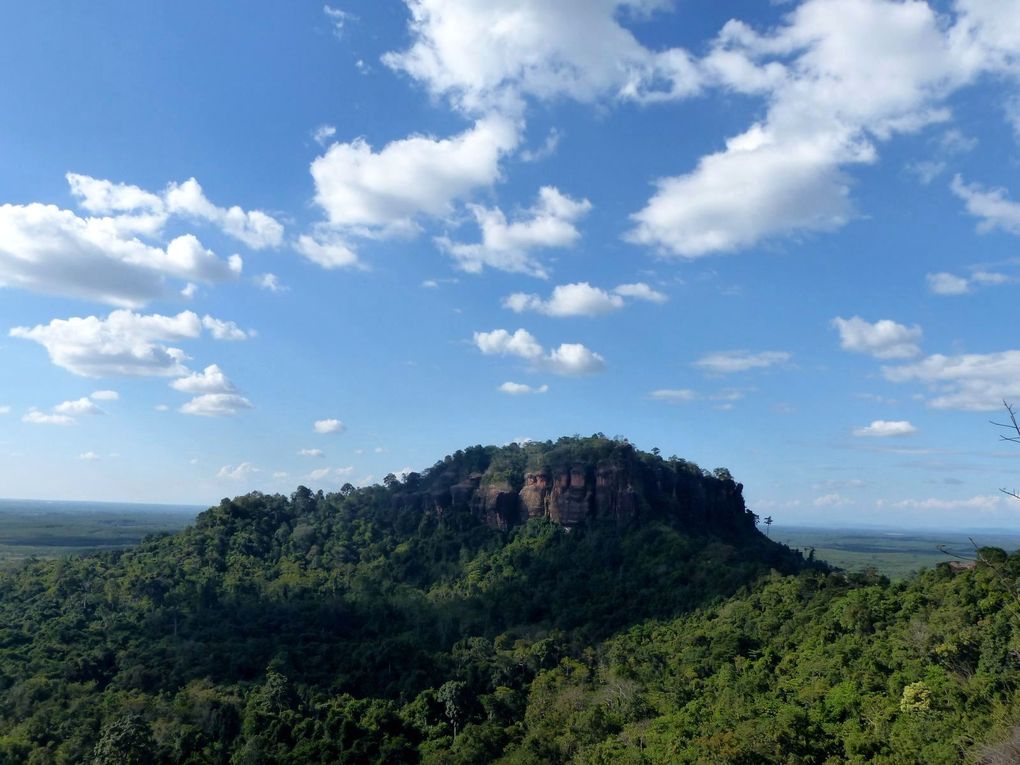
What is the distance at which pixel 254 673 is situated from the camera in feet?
157

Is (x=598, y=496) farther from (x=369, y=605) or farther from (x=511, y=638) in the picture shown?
(x=369, y=605)

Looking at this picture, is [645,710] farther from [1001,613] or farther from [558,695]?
[1001,613]

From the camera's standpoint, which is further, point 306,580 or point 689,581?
point 306,580

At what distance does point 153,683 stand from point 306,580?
25.1 m

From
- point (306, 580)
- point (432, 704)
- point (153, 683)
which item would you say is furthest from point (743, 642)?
point (306, 580)

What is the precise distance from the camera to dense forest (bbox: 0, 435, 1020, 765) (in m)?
29.5

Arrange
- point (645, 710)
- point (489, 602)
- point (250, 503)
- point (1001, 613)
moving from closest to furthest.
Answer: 1. point (1001, 613)
2. point (645, 710)
3. point (489, 602)
4. point (250, 503)

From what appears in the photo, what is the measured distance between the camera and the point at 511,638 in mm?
57656

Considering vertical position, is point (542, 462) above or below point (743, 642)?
above

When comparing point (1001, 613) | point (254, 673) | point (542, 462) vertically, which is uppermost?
point (542, 462)

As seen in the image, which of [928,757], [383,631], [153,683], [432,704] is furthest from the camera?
[383,631]

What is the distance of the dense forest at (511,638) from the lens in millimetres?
29516

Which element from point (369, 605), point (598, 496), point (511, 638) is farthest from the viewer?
point (598, 496)

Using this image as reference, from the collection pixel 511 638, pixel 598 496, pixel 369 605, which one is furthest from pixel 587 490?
pixel 369 605
